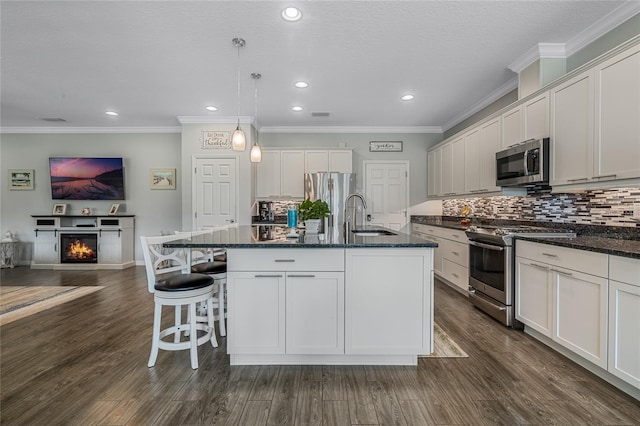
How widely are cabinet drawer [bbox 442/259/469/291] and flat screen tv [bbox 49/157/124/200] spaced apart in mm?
6073

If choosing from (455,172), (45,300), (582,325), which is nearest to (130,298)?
(45,300)

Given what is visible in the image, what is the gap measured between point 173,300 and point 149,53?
251 centimetres

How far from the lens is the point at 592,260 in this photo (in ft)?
6.93

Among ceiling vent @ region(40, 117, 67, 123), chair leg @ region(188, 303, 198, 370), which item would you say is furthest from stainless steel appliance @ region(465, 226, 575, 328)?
ceiling vent @ region(40, 117, 67, 123)

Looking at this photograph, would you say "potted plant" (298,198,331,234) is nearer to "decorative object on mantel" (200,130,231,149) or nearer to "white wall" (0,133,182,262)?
"decorative object on mantel" (200,130,231,149)

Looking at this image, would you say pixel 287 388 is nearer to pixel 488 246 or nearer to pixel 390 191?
A: pixel 488 246

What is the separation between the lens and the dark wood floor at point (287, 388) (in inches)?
69.3

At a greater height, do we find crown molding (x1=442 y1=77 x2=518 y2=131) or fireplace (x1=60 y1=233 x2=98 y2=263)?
crown molding (x1=442 y1=77 x2=518 y2=131)

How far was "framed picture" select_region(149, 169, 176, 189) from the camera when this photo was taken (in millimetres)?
6211

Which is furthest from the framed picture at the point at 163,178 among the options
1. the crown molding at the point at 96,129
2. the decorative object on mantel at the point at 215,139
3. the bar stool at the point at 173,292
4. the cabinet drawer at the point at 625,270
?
the cabinet drawer at the point at 625,270

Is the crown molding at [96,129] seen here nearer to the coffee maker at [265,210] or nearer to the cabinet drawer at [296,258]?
the coffee maker at [265,210]

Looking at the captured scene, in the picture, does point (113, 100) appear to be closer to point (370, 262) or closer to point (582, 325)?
point (370, 262)

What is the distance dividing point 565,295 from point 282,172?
4558 millimetres

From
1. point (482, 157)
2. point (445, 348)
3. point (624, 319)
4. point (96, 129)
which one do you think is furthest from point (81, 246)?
point (624, 319)
